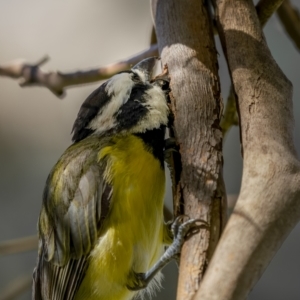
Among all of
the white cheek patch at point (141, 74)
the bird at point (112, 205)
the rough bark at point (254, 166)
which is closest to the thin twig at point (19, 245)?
the bird at point (112, 205)

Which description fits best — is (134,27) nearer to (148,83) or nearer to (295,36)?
(295,36)

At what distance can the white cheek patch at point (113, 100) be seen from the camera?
1.53 m

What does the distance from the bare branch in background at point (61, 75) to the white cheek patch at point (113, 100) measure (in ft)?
1.28

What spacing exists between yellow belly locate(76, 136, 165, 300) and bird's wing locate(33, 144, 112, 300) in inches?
0.9

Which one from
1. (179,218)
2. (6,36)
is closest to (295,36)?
(179,218)

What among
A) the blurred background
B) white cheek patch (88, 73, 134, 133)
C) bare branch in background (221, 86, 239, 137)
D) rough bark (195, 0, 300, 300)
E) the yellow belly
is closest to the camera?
rough bark (195, 0, 300, 300)

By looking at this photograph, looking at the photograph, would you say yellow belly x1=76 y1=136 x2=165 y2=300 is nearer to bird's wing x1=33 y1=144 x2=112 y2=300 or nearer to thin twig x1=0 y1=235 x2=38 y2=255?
bird's wing x1=33 y1=144 x2=112 y2=300

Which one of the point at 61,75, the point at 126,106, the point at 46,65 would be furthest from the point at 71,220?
the point at 46,65

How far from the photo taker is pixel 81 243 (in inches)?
57.4

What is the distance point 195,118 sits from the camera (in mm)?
1285

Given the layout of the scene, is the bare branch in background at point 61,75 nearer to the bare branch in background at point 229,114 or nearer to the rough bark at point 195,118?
the bare branch in background at point 229,114

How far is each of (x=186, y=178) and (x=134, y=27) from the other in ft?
6.70

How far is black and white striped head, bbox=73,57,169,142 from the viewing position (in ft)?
4.80

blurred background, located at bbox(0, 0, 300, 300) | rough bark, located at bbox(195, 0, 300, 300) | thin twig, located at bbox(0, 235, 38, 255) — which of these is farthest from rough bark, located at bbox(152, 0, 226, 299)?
blurred background, located at bbox(0, 0, 300, 300)
